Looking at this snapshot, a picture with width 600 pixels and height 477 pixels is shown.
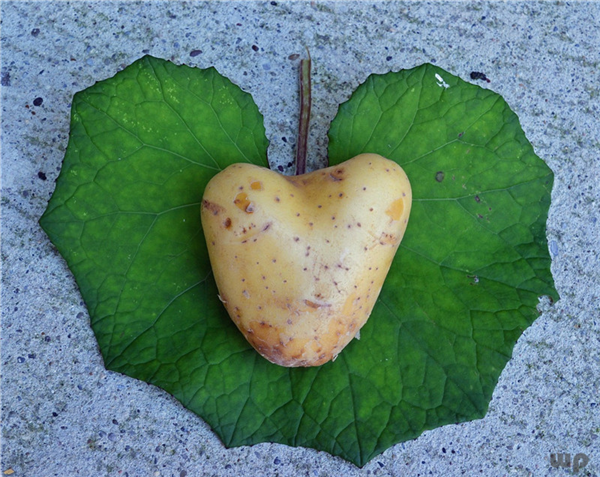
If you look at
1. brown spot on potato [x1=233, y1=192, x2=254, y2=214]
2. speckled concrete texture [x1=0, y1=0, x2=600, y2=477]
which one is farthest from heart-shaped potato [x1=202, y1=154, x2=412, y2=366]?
speckled concrete texture [x1=0, y1=0, x2=600, y2=477]

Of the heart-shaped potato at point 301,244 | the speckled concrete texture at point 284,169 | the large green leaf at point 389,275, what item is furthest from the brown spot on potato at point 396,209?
the speckled concrete texture at point 284,169

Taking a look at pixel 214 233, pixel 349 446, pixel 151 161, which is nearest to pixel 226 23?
pixel 151 161

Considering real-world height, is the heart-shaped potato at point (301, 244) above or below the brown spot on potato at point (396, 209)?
below

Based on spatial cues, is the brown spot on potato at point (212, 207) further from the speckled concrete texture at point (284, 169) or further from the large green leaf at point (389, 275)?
the speckled concrete texture at point (284, 169)

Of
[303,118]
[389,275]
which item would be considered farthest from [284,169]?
[389,275]

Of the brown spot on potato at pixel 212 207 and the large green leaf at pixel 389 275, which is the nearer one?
the brown spot on potato at pixel 212 207

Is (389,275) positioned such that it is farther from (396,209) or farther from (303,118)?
(303,118)
